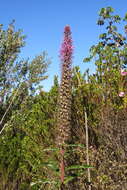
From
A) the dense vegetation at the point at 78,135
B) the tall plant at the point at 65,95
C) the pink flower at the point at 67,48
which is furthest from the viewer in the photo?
the dense vegetation at the point at 78,135

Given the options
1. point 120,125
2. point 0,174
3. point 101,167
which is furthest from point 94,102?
point 0,174

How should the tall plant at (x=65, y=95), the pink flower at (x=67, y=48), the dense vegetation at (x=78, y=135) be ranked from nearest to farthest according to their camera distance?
1. the tall plant at (x=65, y=95)
2. the pink flower at (x=67, y=48)
3. the dense vegetation at (x=78, y=135)

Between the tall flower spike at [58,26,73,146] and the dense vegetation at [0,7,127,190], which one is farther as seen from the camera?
the dense vegetation at [0,7,127,190]

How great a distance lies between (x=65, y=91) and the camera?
2.57 metres

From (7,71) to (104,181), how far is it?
7830mm

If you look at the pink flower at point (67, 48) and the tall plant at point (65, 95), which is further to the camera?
the pink flower at point (67, 48)

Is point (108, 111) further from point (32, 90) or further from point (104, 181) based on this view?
point (32, 90)

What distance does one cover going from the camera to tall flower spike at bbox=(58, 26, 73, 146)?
8.25ft

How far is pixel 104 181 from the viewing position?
136 inches

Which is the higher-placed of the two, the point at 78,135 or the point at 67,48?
the point at 67,48

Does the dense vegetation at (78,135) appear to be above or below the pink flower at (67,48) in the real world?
below

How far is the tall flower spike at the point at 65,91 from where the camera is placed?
2514 mm

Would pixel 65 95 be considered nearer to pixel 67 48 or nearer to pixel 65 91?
pixel 65 91

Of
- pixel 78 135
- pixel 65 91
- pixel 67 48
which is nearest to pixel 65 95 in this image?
pixel 65 91
